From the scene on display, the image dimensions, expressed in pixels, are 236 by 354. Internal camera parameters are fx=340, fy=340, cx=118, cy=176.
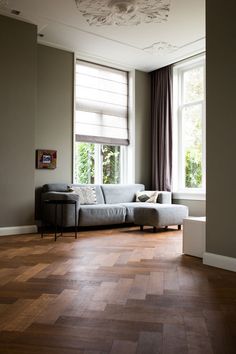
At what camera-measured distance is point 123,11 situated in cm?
499

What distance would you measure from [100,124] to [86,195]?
5.70 ft

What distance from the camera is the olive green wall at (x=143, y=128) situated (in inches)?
299

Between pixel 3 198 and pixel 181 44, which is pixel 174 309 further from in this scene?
pixel 181 44

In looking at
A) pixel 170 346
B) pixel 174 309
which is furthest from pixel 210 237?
pixel 170 346

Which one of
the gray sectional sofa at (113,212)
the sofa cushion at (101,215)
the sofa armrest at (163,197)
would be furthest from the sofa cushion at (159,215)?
the sofa armrest at (163,197)

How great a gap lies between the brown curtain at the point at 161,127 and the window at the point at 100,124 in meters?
0.65

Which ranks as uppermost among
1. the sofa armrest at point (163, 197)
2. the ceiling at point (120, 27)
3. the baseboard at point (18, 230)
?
the ceiling at point (120, 27)

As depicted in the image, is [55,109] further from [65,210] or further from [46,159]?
[65,210]

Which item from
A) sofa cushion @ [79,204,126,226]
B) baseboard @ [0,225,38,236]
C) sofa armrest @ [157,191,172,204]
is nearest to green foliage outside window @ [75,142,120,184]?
sofa cushion @ [79,204,126,226]

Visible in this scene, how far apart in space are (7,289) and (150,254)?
5.80 feet

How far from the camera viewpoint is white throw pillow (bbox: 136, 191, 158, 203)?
21.8 feet

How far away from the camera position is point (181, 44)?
20.6 feet

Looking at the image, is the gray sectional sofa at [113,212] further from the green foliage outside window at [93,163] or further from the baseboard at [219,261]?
the baseboard at [219,261]

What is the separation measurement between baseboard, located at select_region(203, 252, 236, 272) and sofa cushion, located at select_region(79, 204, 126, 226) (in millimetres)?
2672
